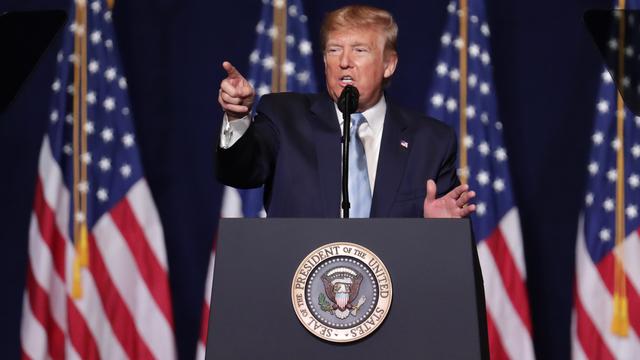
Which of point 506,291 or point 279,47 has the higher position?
point 279,47

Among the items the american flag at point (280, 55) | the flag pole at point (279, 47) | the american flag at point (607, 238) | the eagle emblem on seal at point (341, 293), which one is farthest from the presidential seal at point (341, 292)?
the american flag at point (607, 238)

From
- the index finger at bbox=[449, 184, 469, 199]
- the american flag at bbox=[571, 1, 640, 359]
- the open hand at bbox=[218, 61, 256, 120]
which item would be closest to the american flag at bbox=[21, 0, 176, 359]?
the american flag at bbox=[571, 1, 640, 359]

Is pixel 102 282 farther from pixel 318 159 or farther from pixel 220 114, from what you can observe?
pixel 318 159

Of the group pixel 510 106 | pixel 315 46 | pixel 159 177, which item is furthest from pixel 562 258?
pixel 159 177

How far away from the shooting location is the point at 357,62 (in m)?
2.69

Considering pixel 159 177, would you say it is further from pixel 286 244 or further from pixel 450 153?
pixel 286 244

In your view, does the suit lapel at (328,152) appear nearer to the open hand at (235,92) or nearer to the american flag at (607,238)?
the open hand at (235,92)

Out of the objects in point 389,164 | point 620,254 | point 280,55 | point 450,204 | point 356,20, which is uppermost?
point 280,55

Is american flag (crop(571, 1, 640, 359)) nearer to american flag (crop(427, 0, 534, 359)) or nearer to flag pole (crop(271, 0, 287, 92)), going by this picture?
american flag (crop(427, 0, 534, 359))

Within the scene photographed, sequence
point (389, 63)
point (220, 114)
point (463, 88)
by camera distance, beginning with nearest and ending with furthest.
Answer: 1. point (389, 63)
2. point (463, 88)
3. point (220, 114)

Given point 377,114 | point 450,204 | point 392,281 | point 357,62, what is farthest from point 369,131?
point 392,281

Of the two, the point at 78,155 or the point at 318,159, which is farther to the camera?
the point at 78,155

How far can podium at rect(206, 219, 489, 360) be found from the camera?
172 centimetres

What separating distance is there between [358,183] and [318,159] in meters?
0.15
